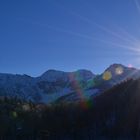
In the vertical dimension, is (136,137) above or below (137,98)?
below

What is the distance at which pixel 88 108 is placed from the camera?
15838cm

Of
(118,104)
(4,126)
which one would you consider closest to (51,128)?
(4,126)

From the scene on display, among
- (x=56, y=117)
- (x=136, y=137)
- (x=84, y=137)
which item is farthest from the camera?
(x=56, y=117)

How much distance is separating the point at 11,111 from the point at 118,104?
47.0m

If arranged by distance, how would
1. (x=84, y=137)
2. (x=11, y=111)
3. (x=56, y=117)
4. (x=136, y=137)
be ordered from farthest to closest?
1. (x=11, y=111)
2. (x=56, y=117)
3. (x=84, y=137)
4. (x=136, y=137)

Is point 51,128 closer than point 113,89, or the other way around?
point 51,128

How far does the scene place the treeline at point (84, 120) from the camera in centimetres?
13712

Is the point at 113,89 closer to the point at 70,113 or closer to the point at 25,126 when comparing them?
the point at 70,113

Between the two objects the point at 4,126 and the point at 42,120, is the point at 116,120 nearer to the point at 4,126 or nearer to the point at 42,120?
→ the point at 42,120

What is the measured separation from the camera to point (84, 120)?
490 ft

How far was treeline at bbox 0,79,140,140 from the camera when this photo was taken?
137125 millimetres

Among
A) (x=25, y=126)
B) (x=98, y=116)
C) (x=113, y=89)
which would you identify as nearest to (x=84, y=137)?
(x=98, y=116)

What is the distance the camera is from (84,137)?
5566 inches

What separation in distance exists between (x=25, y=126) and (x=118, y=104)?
119 ft
